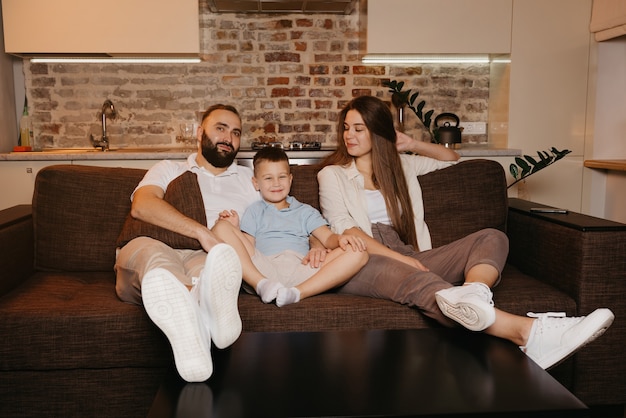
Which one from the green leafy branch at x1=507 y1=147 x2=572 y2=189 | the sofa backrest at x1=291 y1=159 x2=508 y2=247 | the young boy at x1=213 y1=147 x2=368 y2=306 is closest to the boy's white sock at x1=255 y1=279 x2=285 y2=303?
the young boy at x1=213 y1=147 x2=368 y2=306

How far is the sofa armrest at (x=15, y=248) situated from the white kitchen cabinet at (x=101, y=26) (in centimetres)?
173

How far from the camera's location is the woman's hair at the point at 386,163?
2.55 metres

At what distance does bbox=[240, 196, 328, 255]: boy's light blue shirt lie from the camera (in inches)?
93.7

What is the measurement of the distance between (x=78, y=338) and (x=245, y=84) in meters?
2.86

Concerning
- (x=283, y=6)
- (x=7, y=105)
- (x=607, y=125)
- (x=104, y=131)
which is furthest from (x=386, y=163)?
(x=7, y=105)

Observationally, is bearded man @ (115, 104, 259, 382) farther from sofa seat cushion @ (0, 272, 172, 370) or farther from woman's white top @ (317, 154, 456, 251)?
woman's white top @ (317, 154, 456, 251)

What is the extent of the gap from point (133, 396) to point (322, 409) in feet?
3.30

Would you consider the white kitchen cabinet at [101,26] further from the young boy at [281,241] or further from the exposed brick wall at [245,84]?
the young boy at [281,241]

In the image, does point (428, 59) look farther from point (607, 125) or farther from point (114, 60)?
point (114, 60)

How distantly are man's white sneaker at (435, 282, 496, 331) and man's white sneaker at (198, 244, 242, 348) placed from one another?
62 cm

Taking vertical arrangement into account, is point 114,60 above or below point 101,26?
below

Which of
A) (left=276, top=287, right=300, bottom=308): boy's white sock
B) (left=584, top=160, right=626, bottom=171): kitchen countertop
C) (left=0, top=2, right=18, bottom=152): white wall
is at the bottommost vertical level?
(left=276, top=287, right=300, bottom=308): boy's white sock

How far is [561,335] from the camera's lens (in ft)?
5.32

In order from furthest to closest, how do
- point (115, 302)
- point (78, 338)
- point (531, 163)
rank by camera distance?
point (531, 163) < point (115, 302) < point (78, 338)
